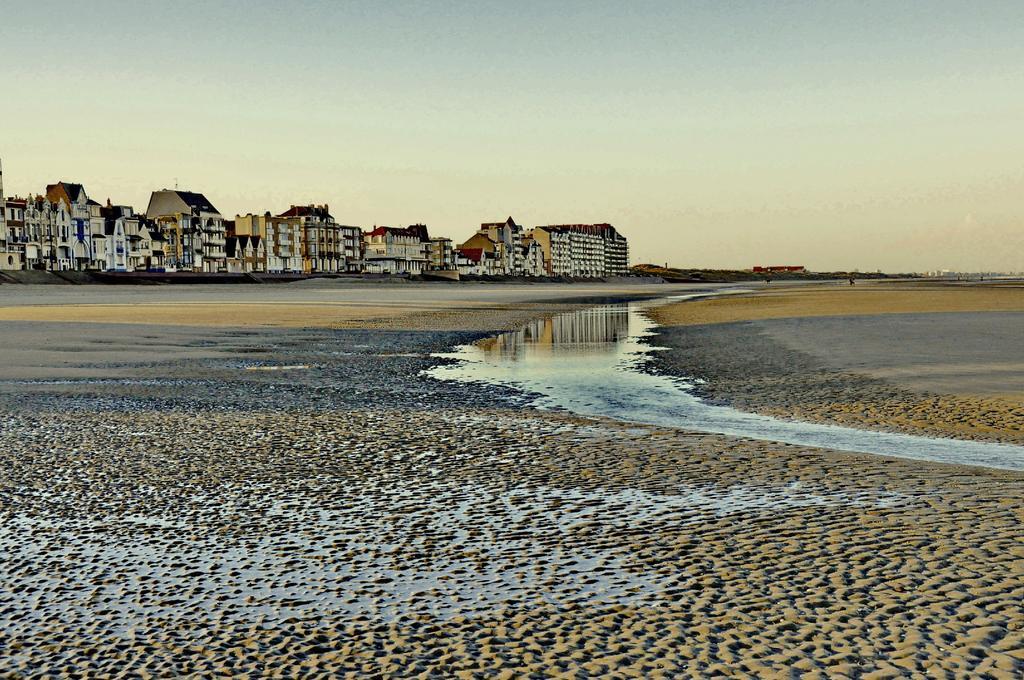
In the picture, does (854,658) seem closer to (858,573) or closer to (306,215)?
(858,573)

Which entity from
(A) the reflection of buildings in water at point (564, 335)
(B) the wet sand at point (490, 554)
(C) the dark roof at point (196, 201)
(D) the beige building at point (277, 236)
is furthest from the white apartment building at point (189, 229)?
(B) the wet sand at point (490, 554)

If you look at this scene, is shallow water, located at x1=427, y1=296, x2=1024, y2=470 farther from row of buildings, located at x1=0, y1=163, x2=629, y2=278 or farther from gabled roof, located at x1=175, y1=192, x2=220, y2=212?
gabled roof, located at x1=175, y1=192, x2=220, y2=212

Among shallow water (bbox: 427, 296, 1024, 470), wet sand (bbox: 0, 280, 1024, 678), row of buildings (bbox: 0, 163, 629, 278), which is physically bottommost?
shallow water (bbox: 427, 296, 1024, 470)

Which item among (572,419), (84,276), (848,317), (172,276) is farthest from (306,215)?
(572,419)

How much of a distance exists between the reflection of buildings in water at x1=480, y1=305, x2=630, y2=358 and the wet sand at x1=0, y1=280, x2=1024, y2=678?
12871 mm

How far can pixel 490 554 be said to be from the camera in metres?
6.05

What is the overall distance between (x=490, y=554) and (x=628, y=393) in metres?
9.38

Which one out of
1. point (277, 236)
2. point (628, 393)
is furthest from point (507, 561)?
point (277, 236)

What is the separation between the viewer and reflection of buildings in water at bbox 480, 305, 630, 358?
81.5 ft

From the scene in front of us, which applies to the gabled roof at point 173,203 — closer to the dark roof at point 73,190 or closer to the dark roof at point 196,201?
the dark roof at point 196,201

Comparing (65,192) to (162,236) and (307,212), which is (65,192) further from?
(307,212)

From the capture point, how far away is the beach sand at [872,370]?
12477 millimetres

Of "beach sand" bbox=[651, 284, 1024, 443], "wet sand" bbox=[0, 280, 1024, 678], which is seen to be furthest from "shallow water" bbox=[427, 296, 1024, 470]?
"wet sand" bbox=[0, 280, 1024, 678]

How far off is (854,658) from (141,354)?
20.1 metres
